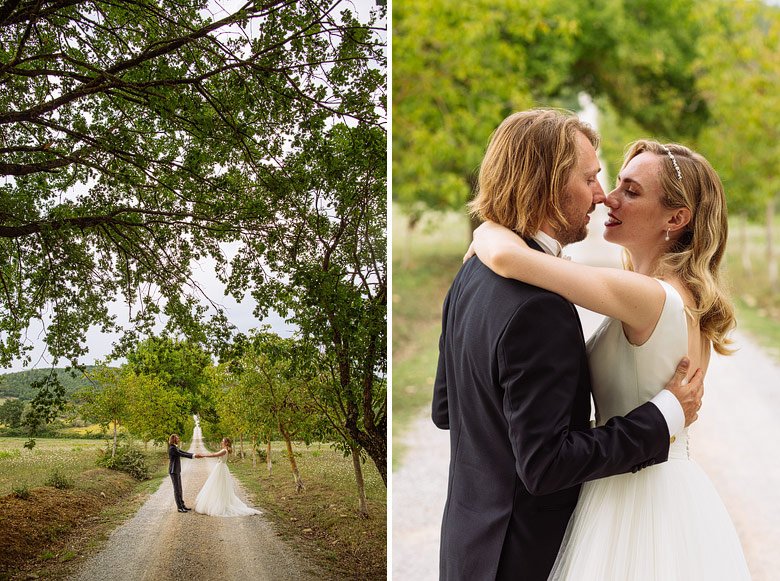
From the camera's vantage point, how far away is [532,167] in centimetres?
139

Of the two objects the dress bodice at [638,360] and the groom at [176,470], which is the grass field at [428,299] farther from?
the dress bodice at [638,360]

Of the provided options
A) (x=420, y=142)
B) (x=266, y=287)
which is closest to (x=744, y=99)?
(x=420, y=142)

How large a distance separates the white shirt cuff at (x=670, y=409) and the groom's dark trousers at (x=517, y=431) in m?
0.02

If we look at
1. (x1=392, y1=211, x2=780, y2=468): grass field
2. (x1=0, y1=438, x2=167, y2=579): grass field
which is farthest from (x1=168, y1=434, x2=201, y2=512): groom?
(x1=392, y1=211, x2=780, y2=468): grass field

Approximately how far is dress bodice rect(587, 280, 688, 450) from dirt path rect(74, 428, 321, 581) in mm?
1642

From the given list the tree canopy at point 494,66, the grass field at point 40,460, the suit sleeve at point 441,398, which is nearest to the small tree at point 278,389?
the grass field at point 40,460

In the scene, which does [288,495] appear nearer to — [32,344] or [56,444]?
[56,444]

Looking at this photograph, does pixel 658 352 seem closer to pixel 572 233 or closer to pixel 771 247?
pixel 572 233

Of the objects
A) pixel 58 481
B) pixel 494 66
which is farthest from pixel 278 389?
pixel 494 66

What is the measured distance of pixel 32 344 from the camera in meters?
2.43

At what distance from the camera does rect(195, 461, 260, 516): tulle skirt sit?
268 cm

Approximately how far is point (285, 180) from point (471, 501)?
1636 mm

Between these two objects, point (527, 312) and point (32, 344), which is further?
point (32, 344)

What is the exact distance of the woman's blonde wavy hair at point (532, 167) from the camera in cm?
139
